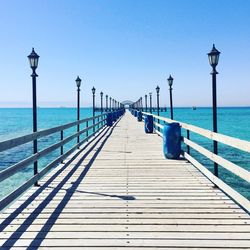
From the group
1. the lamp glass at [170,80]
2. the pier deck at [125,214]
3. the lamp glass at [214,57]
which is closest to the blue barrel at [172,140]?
the pier deck at [125,214]

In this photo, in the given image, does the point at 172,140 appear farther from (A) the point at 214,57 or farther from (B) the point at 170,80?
(B) the point at 170,80

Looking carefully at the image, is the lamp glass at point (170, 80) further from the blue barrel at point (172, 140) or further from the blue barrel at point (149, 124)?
the blue barrel at point (172, 140)

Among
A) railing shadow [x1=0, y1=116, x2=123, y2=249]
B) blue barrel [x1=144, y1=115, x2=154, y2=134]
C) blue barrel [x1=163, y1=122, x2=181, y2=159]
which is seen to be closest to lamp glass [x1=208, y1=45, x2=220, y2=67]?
blue barrel [x1=163, y1=122, x2=181, y2=159]

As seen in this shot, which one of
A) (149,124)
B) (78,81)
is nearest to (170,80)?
(149,124)

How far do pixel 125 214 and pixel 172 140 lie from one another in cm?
491

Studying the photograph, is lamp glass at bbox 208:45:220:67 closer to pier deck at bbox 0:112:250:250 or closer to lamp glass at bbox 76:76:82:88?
pier deck at bbox 0:112:250:250

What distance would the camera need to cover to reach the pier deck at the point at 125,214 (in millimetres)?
3992

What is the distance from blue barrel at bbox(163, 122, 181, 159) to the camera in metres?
9.52

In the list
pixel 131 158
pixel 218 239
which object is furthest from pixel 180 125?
pixel 218 239

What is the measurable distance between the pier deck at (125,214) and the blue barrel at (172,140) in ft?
5.39

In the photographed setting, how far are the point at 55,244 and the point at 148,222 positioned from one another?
1344mm

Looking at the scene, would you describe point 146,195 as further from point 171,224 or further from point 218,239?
point 218,239

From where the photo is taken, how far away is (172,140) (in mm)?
9555

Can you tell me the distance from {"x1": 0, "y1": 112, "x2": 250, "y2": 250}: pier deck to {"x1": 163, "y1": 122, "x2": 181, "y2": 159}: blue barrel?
1.64 m
